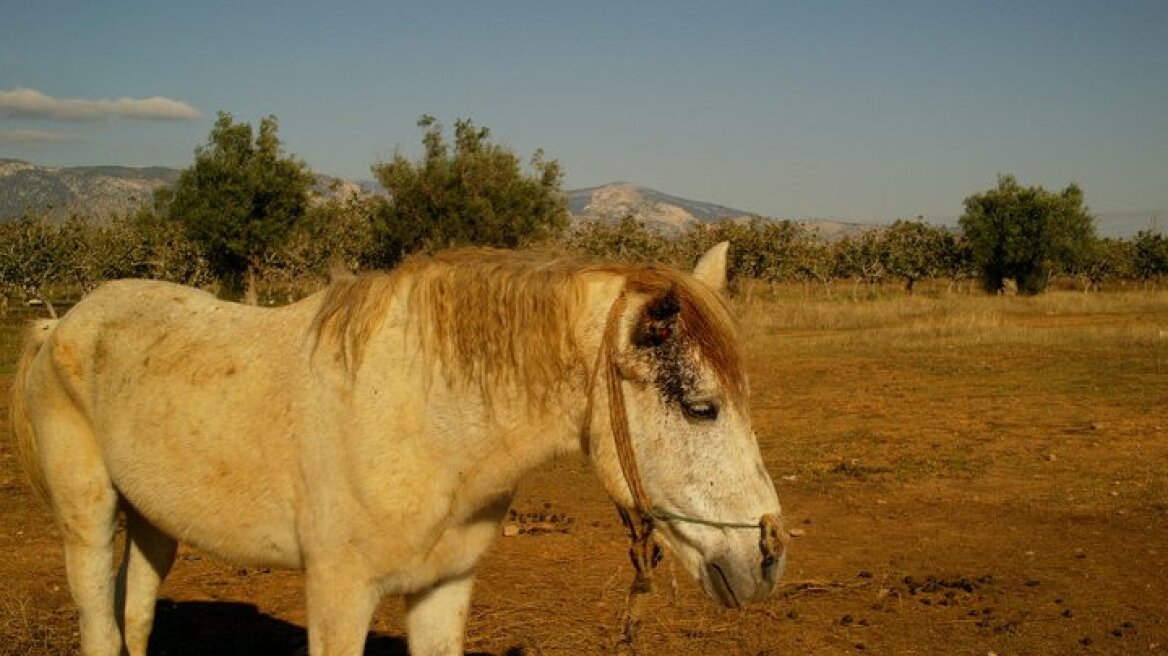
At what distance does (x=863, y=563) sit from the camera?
23.3ft

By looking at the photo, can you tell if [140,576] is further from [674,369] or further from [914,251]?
[914,251]

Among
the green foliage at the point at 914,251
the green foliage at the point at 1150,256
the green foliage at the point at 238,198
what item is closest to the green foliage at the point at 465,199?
the green foliage at the point at 238,198

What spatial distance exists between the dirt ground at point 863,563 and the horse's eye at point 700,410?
2.13 feet

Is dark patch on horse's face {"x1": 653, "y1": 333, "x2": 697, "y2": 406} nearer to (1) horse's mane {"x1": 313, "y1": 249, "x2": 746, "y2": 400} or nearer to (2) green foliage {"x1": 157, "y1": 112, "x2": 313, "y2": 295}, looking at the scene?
(1) horse's mane {"x1": 313, "y1": 249, "x2": 746, "y2": 400}

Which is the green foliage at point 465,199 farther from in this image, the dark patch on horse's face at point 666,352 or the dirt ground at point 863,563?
the dark patch on horse's face at point 666,352

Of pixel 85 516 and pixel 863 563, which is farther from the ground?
pixel 85 516

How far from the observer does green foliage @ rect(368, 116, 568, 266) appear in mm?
32750

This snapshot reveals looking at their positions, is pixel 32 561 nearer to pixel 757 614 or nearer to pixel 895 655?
pixel 757 614

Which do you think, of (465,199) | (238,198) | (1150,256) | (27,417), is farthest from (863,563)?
(1150,256)

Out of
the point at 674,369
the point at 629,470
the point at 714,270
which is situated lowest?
the point at 629,470

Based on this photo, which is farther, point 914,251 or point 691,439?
point 914,251

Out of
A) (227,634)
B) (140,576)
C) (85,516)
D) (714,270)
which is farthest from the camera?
(227,634)

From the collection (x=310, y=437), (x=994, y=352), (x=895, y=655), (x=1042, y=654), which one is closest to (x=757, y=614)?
(x=895, y=655)

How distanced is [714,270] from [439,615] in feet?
5.53
